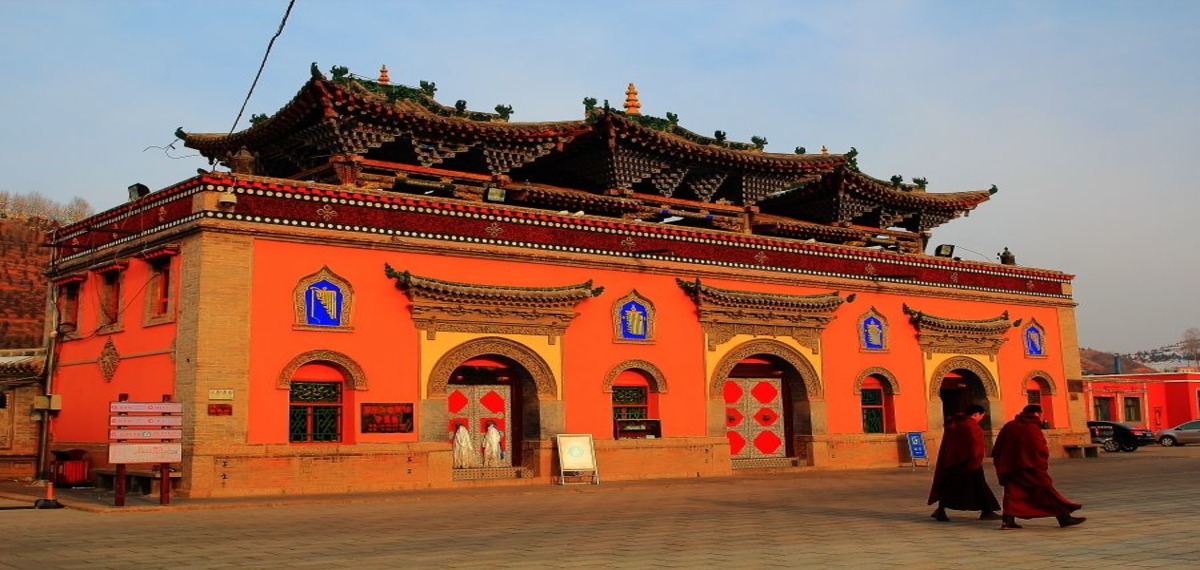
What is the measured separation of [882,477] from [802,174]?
8.57 meters

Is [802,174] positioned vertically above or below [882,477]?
above

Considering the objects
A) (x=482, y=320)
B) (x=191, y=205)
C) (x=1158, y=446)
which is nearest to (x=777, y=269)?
(x=482, y=320)

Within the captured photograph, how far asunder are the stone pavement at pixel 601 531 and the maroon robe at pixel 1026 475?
0.83ft

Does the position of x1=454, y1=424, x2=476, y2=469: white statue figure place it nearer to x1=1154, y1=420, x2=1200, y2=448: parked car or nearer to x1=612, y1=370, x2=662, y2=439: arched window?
x1=612, y1=370, x2=662, y2=439: arched window

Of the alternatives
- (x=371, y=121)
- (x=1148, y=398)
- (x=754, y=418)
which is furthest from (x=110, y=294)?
(x=1148, y=398)

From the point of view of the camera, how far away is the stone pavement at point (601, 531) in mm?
9789

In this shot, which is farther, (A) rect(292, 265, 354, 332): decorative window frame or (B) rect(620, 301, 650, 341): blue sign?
(B) rect(620, 301, 650, 341): blue sign

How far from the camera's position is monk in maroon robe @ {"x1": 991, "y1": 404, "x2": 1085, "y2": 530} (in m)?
12.0

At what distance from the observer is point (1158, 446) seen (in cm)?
3988

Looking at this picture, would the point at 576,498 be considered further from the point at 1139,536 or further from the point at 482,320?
the point at 1139,536

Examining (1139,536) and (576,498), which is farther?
(576,498)

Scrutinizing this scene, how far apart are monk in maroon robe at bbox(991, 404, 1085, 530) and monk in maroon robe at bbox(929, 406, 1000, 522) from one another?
1.55 ft

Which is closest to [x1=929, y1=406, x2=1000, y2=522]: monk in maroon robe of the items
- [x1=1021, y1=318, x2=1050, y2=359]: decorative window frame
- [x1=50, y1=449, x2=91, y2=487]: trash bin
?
[x1=50, y1=449, x2=91, y2=487]: trash bin

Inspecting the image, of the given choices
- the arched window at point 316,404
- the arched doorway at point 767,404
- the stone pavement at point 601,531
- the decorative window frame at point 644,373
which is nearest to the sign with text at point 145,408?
the stone pavement at point 601,531
